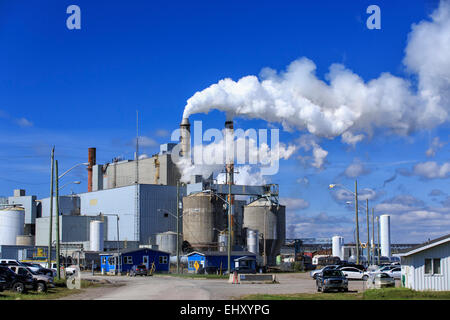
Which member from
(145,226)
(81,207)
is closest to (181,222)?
(145,226)

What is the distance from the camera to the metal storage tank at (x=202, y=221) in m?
104

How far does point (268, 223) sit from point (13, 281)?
256 ft

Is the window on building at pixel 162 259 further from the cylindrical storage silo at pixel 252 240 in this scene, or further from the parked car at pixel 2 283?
the parked car at pixel 2 283

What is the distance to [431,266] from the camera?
35.1 metres

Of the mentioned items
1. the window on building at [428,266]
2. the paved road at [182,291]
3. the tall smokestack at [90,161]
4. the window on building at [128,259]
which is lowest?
the window on building at [128,259]

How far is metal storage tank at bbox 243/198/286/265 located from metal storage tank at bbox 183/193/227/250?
7592 mm

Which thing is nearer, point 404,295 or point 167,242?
point 404,295

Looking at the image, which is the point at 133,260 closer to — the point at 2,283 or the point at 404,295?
the point at 2,283

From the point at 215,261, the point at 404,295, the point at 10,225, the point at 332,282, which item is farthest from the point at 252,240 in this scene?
the point at 404,295

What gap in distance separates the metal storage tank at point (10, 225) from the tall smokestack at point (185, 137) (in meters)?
33.4

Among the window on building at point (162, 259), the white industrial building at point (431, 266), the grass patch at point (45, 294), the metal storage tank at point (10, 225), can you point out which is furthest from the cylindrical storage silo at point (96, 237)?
the white industrial building at point (431, 266)

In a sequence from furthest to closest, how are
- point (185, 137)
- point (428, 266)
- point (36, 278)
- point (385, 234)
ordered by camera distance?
point (385, 234) < point (185, 137) < point (36, 278) < point (428, 266)

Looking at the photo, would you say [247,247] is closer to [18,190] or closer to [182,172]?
[182,172]
